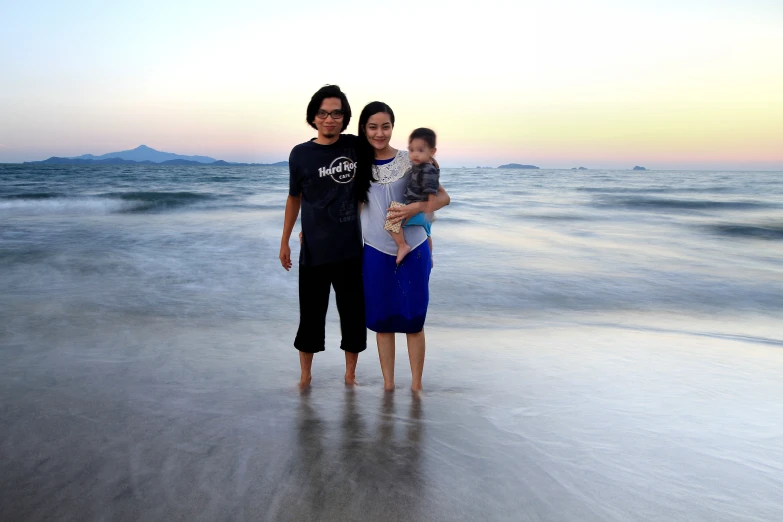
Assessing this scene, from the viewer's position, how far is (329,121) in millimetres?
3270

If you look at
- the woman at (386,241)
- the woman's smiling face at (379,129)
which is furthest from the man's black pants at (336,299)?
the woman's smiling face at (379,129)

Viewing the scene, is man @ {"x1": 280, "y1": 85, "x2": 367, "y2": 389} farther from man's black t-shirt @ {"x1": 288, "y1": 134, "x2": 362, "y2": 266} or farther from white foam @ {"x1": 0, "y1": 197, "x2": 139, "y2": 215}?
white foam @ {"x1": 0, "y1": 197, "x2": 139, "y2": 215}

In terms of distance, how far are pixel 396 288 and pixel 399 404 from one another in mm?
686

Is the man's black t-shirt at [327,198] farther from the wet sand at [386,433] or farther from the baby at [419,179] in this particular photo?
the wet sand at [386,433]

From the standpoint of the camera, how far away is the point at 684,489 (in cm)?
246

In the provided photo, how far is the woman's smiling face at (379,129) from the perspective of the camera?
3172mm

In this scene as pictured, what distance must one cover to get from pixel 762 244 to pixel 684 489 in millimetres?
13914

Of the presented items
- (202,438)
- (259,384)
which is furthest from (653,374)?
(202,438)

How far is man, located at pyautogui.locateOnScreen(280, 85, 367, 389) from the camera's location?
130 inches

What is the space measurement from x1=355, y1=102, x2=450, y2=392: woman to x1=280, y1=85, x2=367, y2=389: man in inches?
3.7

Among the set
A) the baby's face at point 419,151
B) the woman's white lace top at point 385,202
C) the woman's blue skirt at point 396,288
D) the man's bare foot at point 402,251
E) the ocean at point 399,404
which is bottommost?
the ocean at point 399,404

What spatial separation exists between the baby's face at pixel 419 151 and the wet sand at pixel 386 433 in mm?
1429

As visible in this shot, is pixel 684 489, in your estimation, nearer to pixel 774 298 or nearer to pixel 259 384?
pixel 259 384

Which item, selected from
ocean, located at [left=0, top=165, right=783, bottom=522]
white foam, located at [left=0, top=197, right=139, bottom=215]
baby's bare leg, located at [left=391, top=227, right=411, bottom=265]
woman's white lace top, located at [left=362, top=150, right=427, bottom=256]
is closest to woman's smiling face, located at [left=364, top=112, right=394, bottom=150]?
woman's white lace top, located at [left=362, top=150, right=427, bottom=256]
